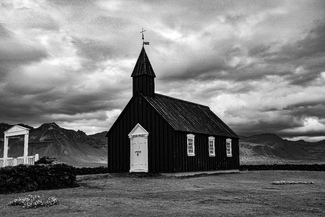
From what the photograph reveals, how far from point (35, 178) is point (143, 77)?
→ 14975mm

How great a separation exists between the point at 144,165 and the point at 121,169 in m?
2.67

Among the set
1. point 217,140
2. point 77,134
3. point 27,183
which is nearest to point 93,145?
point 77,134

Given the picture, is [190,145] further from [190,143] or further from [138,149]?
[138,149]

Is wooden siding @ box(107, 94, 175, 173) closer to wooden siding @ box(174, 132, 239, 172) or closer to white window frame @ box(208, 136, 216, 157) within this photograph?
wooden siding @ box(174, 132, 239, 172)

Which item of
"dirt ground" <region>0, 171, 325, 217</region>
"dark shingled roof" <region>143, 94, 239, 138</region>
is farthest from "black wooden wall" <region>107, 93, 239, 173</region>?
"dirt ground" <region>0, 171, 325, 217</region>

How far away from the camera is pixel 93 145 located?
180 meters

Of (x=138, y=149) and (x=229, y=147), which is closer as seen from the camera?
(x=138, y=149)

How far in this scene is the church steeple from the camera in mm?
Answer: 33188

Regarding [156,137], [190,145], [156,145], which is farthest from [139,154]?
[190,145]

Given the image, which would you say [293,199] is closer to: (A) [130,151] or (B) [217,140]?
(A) [130,151]

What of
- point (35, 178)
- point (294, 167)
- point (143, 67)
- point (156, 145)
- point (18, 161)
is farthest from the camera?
point (294, 167)

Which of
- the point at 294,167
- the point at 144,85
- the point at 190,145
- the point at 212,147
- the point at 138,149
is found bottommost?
the point at 294,167

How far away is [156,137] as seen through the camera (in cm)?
3095

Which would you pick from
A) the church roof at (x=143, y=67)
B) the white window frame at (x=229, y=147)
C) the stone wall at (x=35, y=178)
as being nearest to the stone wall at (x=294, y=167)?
the white window frame at (x=229, y=147)
